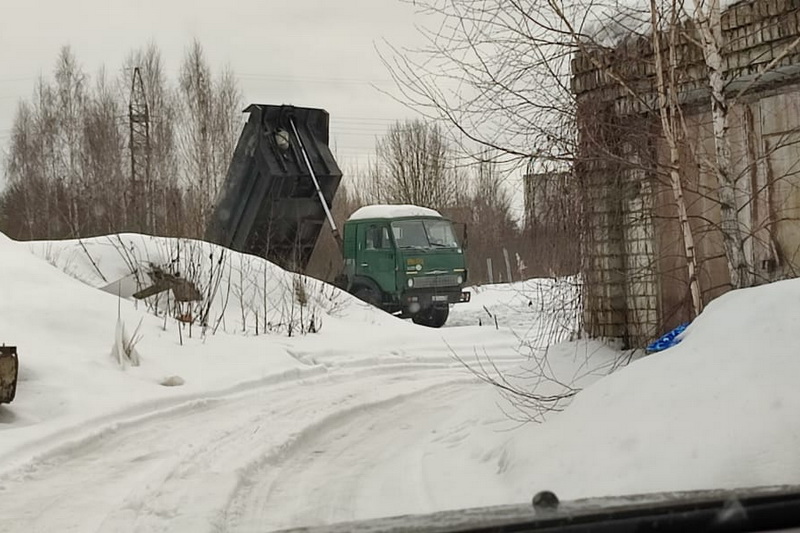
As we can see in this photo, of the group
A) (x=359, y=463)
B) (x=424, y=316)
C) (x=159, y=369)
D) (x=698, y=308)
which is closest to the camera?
(x=359, y=463)

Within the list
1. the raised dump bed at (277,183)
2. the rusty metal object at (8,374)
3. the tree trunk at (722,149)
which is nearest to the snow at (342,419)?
the rusty metal object at (8,374)

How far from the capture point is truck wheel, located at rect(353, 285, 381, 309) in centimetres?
2012

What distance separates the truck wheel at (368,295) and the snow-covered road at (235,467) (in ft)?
32.6

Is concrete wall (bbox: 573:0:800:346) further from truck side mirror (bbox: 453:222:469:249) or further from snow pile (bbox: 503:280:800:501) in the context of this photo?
truck side mirror (bbox: 453:222:469:249)

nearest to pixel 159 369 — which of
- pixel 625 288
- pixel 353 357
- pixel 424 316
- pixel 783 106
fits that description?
pixel 353 357

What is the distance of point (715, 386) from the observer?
4840 millimetres

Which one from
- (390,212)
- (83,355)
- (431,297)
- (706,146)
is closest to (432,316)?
(431,297)

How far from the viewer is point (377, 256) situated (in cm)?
2012

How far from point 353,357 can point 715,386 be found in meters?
9.03

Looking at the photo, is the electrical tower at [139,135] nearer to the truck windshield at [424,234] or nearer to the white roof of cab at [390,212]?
the white roof of cab at [390,212]

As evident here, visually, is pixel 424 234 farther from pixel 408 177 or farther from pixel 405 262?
pixel 408 177

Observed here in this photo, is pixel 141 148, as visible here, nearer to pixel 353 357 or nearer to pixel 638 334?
pixel 353 357

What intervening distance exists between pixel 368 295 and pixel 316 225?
2.24 m

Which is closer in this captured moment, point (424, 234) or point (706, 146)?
point (706, 146)
